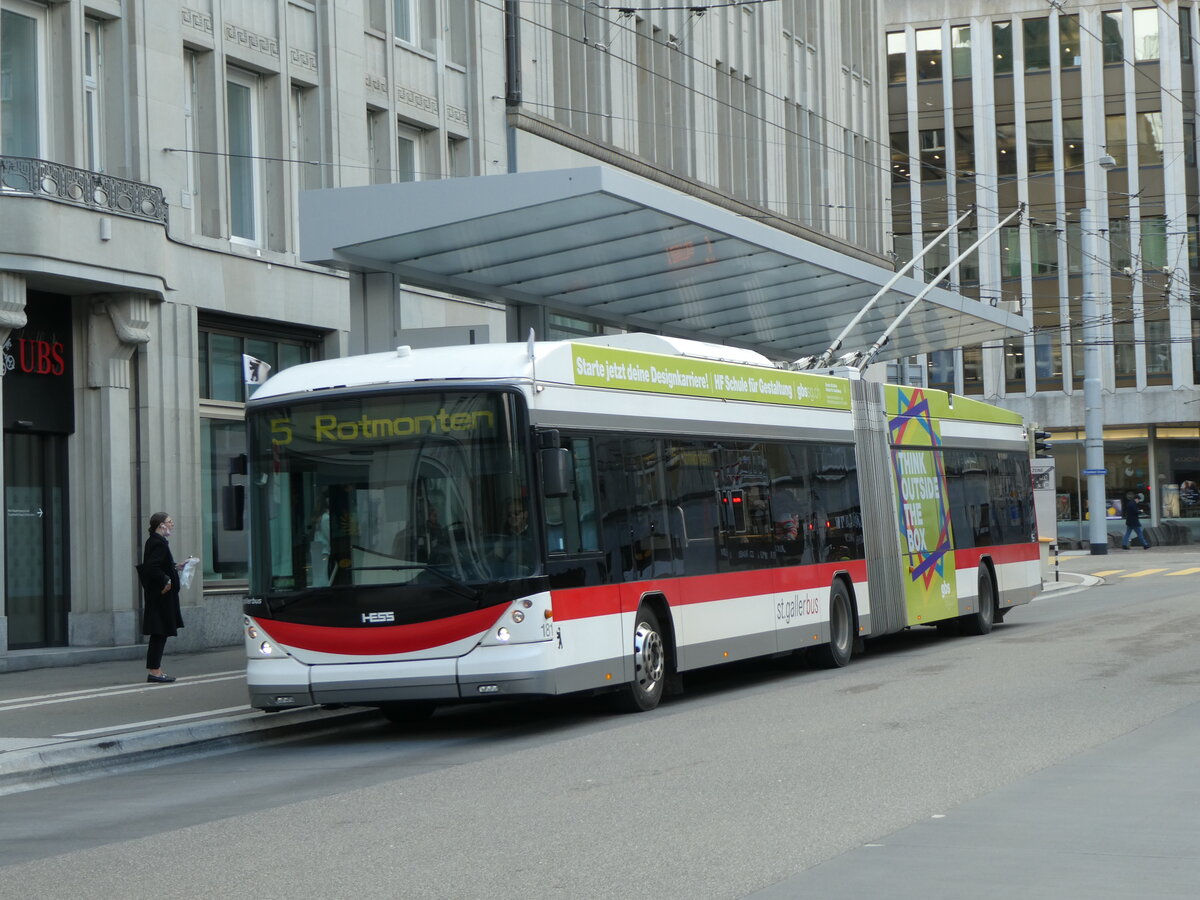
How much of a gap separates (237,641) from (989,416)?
10.4 meters

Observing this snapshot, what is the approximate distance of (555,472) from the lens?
12.4 meters

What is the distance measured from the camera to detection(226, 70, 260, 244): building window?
78.8 ft

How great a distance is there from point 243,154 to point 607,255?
786 cm

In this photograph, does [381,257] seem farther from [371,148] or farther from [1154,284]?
[1154,284]

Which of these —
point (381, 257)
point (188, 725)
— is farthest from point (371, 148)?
point (188, 725)

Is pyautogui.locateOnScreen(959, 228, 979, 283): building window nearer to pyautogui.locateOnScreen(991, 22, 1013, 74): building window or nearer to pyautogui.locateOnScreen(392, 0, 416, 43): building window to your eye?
pyautogui.locateOnScreen(991, 22, 1013, 74): building window

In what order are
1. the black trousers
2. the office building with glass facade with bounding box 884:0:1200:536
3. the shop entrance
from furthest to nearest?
1. the office building with glass facade with bounding box 884:0:1200:536
2. the shop entrance
3. the black trousers

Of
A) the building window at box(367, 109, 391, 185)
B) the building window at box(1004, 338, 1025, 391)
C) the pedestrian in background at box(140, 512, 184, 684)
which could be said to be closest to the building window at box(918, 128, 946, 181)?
the building window at box(1004, 338, 1025, 391)

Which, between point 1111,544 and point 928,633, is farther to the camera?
point 1111,544

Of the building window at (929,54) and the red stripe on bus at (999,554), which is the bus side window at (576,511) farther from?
the building window at (929,54)

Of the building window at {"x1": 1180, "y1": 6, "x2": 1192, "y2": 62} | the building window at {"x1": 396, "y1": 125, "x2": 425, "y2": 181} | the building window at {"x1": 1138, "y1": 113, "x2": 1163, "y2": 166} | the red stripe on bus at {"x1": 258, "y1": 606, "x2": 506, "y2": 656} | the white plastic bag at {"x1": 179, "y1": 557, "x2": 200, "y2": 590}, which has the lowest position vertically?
the red stripe on bus at {"x1": 258, "y1": 606, "x2": 506, "y2": 656}

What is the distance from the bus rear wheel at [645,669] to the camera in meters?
13.8

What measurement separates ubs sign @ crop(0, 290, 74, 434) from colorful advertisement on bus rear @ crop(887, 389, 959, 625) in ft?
32.5

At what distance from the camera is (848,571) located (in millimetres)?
18062
